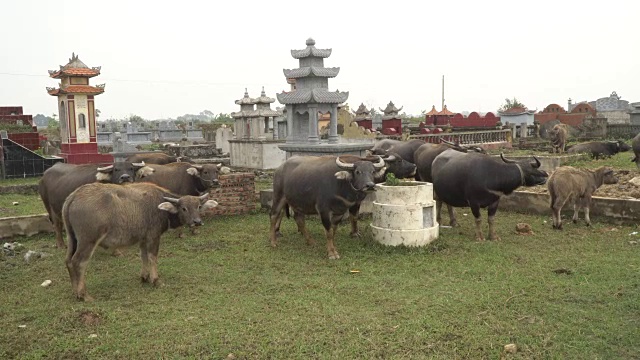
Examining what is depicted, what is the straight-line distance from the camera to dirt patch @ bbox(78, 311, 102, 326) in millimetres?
5965

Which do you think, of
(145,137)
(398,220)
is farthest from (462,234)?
(145,137)

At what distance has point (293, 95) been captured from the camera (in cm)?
1345

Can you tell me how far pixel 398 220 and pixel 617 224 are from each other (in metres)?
4.65

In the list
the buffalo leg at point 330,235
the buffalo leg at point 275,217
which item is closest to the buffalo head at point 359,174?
the buffalo leg at point 330,235

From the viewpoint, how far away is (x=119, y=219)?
685 cm

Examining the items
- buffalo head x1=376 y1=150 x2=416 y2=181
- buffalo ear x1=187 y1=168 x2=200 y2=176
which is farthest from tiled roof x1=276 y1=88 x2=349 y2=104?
buffalo ear x1=187 y1=168 x2=200 y2=176

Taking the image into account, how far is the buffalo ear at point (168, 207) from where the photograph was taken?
714cm

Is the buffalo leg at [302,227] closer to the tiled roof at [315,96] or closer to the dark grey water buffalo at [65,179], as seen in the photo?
the dark grey water buffalo at [65,179]

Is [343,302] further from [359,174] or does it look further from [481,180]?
[481,180]

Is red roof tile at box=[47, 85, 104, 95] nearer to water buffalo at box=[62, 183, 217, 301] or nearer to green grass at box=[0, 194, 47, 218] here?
green grass at box=[0, 194, 47, 218]

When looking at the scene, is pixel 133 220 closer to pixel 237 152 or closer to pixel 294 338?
pixel 294 338

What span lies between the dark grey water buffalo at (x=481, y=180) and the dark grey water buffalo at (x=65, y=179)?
612 centimetres

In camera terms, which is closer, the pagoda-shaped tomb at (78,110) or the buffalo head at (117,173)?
the buffalo head at (117,173)

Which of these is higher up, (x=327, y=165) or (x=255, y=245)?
(x=327, y=165)
